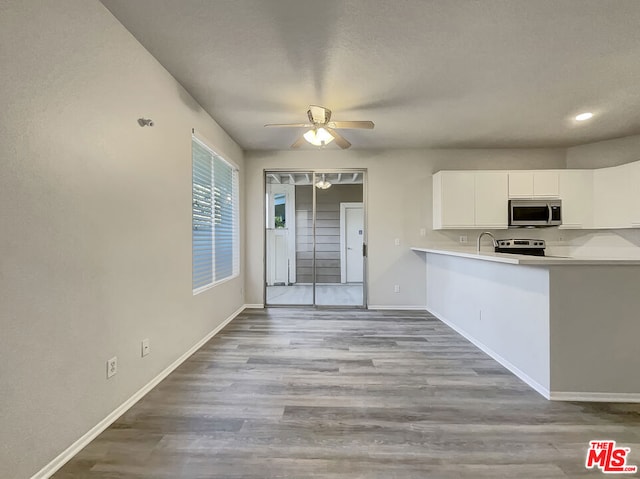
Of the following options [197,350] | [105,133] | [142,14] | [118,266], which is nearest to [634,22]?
[142,14]

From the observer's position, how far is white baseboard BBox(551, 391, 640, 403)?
79.7 inches

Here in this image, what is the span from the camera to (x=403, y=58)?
225 centimetres

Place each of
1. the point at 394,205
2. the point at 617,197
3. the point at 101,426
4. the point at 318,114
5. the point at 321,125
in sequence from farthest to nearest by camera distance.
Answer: the point at 394,205 < the point at 617,197 < the point at 321,125 < the point at 318,114 < the point at 101,426

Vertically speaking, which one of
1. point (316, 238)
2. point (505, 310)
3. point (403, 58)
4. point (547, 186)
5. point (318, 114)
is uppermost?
point (403, 58)

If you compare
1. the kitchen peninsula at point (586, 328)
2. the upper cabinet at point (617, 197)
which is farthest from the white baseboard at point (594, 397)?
the upper cabinet at point (617, 197)

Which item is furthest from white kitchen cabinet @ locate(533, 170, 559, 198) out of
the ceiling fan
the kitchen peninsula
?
the ceiling fan

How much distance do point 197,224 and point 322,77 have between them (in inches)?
74.4

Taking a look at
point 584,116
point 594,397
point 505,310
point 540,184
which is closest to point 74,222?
point 505,310

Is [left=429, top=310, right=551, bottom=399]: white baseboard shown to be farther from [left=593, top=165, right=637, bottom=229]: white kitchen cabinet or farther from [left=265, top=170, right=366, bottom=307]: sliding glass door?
[left=593, top=165, right=637, bottom=229]: white kitchen cabinet

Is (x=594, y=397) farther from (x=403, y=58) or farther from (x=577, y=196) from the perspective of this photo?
(x=577, y=196)

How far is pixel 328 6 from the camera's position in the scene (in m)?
1.76

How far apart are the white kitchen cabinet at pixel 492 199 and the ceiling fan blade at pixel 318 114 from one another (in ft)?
8.31

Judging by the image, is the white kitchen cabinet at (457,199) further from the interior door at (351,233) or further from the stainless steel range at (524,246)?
the interior door at (351,233)

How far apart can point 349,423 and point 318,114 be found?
99.2 inches
